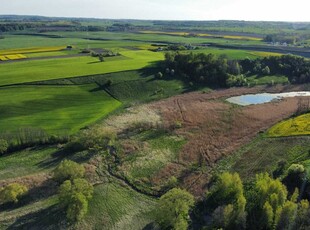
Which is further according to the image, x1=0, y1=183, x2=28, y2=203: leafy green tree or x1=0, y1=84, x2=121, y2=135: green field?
x1=0, y1=84, x2=121, y2=135: green field

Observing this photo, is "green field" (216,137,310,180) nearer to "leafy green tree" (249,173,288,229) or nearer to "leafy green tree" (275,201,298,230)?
"leafy green tree" (249,173,288,229)

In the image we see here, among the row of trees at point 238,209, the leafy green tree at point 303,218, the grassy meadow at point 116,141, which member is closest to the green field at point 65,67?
the grassy meadow at point 116,141

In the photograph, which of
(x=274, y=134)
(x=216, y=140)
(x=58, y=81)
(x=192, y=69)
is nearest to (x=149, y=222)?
(x=216, y=140)

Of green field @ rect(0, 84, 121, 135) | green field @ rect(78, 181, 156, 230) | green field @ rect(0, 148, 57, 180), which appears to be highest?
green field @ rect(0, 84, 121, 135)

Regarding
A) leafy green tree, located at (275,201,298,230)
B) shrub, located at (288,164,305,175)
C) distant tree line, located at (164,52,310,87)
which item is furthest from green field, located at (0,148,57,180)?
distant tree line, located at (164,52,310,87)

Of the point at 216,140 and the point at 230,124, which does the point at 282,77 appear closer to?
the point at 230,124

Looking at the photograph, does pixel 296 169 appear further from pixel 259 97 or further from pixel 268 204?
A: pixel 259 97

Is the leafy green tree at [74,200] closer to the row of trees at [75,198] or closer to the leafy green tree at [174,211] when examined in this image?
the row of trees at [75,198]
